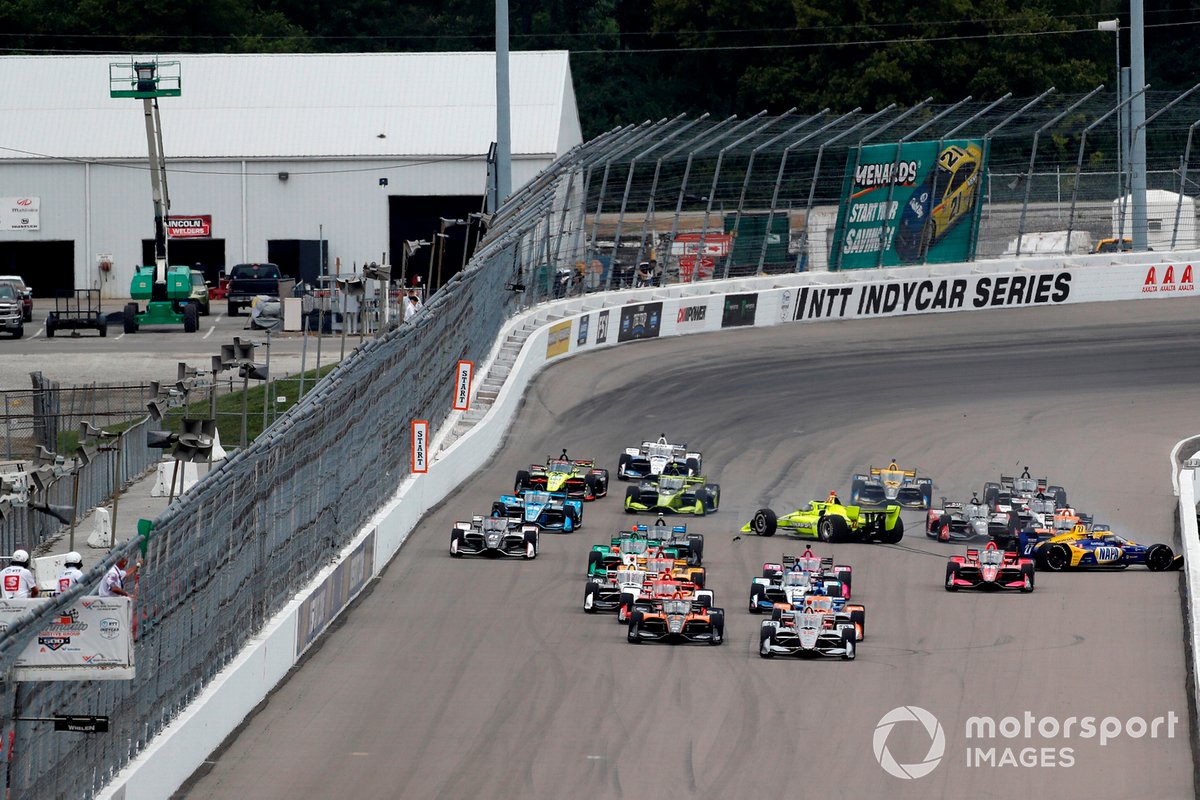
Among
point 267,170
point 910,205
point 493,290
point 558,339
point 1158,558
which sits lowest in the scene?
point 1158,558

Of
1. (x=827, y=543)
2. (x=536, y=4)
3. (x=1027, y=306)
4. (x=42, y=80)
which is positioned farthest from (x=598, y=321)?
(x=536, y=4)

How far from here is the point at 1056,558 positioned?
60.6ft

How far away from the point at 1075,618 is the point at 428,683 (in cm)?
607

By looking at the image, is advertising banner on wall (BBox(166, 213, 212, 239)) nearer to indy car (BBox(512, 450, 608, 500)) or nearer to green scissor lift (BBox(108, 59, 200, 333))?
green scissor lift (BBox(108, 59, 200, 333))

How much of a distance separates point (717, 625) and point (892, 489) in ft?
22.4

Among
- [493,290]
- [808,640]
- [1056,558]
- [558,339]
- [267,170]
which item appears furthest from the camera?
[267,170]

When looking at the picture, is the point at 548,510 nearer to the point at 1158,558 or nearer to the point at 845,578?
the point at 845,578

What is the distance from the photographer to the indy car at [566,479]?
21.8 m

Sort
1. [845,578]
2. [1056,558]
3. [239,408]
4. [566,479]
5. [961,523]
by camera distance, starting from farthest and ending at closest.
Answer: [239,408] → [566,479] → [961,523] → [1056,558] → [845,578]

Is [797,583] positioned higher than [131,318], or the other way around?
[131,318]

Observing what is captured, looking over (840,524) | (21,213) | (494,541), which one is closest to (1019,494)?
(840,524)

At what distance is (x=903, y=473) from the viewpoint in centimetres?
2209

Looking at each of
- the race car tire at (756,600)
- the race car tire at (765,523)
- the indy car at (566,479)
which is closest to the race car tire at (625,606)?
the race car tire at (756,600)

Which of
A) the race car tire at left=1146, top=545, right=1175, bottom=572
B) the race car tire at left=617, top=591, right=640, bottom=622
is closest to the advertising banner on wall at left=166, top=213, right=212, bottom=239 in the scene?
the race car tire at left=617, top=591, right=640, bottom=622
